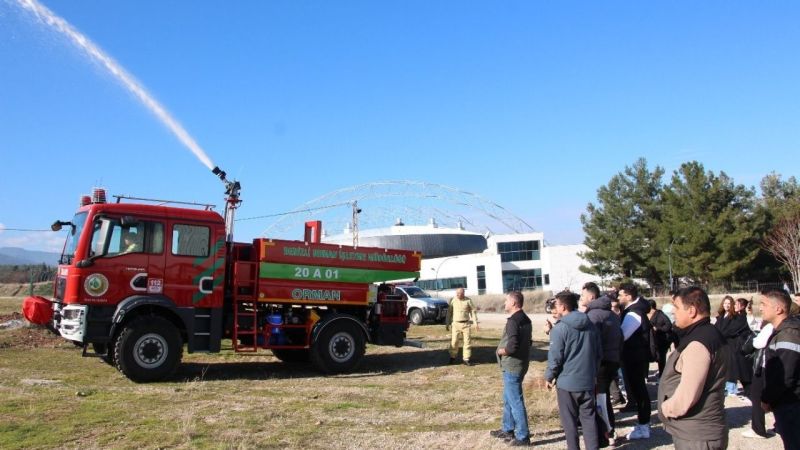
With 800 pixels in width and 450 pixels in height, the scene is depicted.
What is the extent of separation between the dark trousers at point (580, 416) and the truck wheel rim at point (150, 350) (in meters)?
7.29

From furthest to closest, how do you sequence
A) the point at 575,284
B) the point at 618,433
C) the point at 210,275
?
1. the point at 575,284
2. the point at 210,275
3. the point at 618,433

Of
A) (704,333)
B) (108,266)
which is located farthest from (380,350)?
(704,333)

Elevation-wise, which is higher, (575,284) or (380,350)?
(575,284)

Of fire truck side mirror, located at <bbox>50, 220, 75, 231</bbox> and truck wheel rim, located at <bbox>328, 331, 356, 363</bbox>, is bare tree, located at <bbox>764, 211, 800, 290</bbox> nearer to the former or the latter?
truck wheel rim, located at <bbox>328, 331, 356, 363</bbox>

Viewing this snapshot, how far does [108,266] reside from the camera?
10.5m

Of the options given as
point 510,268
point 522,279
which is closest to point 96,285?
point 510,268

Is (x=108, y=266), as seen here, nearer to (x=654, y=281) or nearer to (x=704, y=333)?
(x=704, y=333)

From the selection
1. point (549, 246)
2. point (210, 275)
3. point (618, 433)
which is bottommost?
Result: point (618, 433)

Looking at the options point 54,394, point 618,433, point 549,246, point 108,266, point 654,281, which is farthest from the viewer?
point 549,246

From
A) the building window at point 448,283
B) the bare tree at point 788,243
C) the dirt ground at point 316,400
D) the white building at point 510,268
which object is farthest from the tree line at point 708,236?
the dirt ground at point 316,400

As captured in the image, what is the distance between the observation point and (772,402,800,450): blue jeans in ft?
16.6

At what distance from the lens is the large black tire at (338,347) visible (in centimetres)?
1223

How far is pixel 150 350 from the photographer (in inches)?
418

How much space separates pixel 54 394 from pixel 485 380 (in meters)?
7.11
